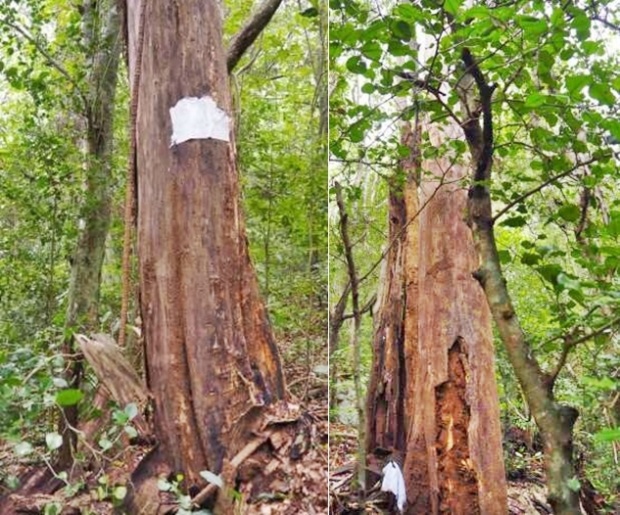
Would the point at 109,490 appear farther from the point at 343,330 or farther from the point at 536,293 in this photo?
the point at 536,293

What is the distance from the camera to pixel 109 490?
81 centimetres

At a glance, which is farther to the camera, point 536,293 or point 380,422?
point 536,293

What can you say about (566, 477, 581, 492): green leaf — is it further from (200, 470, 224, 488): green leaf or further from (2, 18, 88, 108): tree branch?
(2, 18, 88, 108): tree branch

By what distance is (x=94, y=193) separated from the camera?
125 cm

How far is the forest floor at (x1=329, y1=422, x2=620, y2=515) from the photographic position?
4.19 ft

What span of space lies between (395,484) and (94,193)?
40.7 inches

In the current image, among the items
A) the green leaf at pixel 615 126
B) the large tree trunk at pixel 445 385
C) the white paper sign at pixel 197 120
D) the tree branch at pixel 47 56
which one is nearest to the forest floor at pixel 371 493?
the large tree trunk at pixel 445 385

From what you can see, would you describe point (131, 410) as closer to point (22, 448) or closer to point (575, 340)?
point (22, 448)

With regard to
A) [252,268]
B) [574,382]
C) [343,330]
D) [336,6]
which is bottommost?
[574,382]

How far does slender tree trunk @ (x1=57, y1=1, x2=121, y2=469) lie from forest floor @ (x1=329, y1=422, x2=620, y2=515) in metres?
0.47

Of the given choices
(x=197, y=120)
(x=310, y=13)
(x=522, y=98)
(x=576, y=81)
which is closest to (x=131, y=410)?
(x=197, y=120)

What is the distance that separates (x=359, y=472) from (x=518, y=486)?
1.47m

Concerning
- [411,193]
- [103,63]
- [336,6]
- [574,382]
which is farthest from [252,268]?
[574,382]

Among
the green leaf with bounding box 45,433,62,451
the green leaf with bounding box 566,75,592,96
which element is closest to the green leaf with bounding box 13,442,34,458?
the green leaf with bounding box 45,433,62,451
